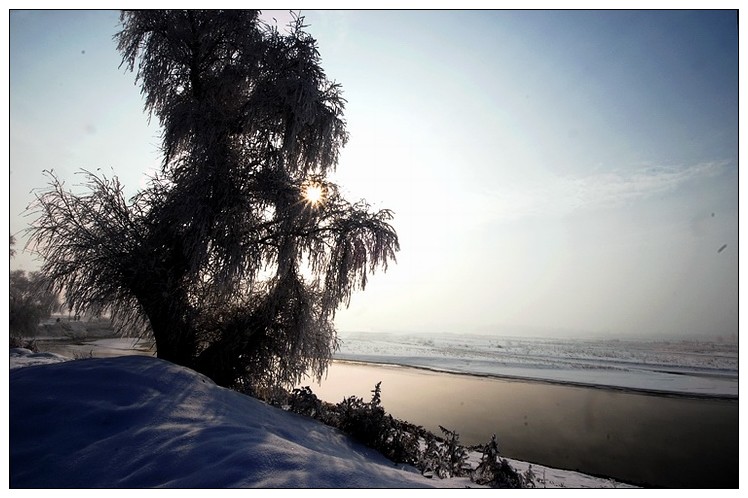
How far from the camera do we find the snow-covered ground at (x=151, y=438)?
3406mm

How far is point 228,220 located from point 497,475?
6.25 meters

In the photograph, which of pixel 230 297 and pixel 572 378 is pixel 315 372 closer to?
pixel 230 297

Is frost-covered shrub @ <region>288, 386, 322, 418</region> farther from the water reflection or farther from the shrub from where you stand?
the water reflection

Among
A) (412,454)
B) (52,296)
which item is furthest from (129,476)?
(52,296)

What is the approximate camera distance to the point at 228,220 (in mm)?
8195

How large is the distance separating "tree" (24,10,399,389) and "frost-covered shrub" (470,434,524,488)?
13.2 feet

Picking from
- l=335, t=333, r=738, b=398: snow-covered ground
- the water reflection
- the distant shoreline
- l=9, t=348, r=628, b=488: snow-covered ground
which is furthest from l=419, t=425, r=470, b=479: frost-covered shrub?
the distant shoreline

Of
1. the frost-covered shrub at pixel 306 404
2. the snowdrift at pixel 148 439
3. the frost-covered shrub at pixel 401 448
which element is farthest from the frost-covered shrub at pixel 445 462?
the frost-covered shrub at pixel 306 404

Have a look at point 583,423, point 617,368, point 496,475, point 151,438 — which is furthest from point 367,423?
point 617,368

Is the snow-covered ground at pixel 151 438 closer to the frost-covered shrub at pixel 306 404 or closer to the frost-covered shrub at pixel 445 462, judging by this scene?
the frost-covered shrub at pixel 445 462

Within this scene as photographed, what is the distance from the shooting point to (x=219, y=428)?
14.0 feet

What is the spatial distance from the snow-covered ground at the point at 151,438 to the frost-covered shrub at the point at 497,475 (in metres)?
0.41

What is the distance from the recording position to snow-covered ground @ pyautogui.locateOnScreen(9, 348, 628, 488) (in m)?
3.41

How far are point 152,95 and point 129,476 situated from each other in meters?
8.42
